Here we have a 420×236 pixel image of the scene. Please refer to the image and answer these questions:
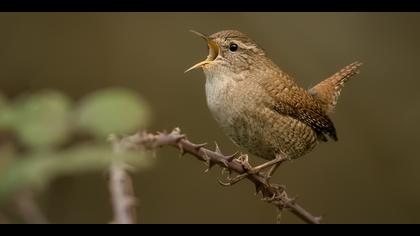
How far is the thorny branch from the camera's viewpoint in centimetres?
133

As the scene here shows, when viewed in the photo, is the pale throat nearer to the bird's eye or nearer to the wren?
the wren

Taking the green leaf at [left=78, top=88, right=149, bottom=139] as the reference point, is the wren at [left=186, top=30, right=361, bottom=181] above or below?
above

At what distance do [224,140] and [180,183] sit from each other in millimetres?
554

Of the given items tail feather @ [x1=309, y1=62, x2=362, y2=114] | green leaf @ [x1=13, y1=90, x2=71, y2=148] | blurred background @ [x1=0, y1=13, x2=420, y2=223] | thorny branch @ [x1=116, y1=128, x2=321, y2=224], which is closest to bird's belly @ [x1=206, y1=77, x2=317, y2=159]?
thorny branch @ [x1=116, y1=128, x2=321, y2=224]

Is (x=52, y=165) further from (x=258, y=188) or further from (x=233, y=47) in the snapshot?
(x=233, y=47)

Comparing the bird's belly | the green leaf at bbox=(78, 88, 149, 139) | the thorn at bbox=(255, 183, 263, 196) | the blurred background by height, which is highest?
the blurred background

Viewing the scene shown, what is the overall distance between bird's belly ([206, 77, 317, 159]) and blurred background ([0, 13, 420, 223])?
9.33ft

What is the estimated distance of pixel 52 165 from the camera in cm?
107

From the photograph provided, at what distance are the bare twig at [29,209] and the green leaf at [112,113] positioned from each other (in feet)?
0.42

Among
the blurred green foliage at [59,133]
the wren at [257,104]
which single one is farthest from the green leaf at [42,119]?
the wren at [257,104]

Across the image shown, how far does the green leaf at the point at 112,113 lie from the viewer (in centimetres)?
114

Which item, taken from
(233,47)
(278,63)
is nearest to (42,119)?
(233,47)

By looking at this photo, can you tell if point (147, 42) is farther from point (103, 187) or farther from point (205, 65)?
point (205, 65)

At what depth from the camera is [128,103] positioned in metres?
1.20
